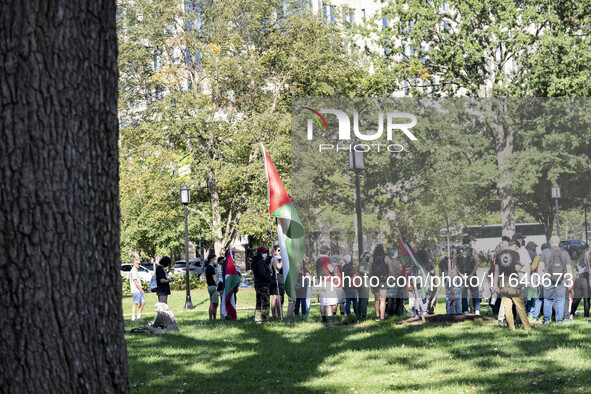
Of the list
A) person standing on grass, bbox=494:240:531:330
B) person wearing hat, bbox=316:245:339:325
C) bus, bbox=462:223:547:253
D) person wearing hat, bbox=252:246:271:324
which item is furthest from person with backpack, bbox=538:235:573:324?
person wearing hat, bbox=252:246:271:324

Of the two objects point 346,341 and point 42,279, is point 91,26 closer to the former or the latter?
point 42,279

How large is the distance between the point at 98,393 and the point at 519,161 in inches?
800

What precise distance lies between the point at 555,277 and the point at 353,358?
5.56 m

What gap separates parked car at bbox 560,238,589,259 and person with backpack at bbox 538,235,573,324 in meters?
3.05

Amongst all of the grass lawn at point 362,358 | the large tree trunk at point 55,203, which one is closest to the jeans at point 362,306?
the grass lawn at point 362,358

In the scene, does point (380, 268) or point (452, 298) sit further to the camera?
point (452, 298)

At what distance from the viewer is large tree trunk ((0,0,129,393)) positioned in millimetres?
3348

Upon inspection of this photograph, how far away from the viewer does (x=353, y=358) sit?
1102 centimetres

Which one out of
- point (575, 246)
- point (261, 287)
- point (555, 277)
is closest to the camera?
point (555, 277)

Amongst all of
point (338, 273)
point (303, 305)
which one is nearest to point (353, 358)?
point (338, 273)

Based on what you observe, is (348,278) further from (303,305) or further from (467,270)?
(467,270)

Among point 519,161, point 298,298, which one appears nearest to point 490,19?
point 519,161

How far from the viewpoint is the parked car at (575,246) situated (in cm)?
1755

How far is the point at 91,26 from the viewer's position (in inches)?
141
